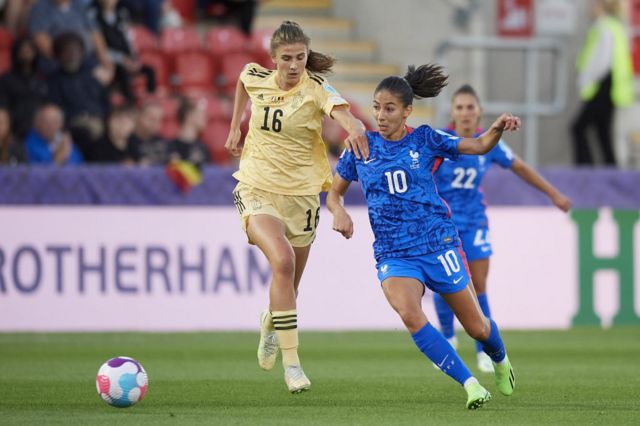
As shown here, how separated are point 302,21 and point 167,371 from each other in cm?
1119

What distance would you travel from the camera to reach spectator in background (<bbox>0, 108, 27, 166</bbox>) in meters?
15.6

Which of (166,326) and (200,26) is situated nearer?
(166,326)

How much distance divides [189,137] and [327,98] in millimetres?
7713

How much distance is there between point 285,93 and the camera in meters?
9.51

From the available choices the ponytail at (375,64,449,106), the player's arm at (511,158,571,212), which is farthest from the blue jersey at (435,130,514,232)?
the ponytail at (375,64,449,106)

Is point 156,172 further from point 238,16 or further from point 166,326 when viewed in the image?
point 238,16

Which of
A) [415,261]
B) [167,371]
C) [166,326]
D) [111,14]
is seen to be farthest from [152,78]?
[415,261]

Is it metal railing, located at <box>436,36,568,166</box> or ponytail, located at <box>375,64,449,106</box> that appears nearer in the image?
ponytail, located at <box>375,64,449,106</box>

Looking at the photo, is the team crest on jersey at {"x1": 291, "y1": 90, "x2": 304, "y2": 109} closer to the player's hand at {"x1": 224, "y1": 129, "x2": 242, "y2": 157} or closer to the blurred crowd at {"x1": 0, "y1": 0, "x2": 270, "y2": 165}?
the player's hand at {"x1": 224, "y1": 129, "x2": 242, "y2": 157}

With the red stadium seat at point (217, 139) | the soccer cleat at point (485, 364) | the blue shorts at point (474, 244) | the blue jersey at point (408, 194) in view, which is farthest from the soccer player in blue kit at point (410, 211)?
the red stadium seat at point (217, 139)

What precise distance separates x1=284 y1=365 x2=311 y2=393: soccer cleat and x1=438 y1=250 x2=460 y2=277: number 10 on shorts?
1.24m

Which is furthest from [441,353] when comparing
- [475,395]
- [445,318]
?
[445,318]

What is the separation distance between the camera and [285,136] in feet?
31.3

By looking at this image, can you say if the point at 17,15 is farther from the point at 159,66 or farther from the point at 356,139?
the point at 356,139
